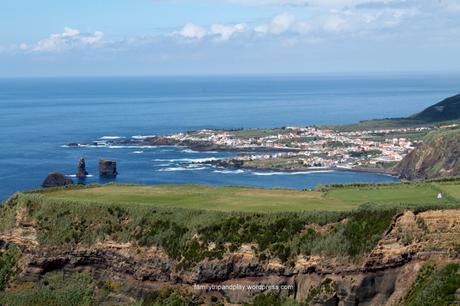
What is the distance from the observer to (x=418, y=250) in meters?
38.2

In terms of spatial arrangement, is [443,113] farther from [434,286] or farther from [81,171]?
[434,286]

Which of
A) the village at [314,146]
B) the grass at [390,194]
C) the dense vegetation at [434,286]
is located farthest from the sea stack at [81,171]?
the dense vegetation at [434,286]

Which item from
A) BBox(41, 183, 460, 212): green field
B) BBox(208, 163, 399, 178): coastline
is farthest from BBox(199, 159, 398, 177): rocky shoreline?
BBox(41, 183, 460, 212): green field

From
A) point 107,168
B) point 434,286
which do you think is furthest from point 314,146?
point 434,286

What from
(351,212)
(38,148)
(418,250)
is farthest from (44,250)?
(38,148)

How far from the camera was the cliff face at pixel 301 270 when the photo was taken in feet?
125

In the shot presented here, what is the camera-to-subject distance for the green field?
147 feet

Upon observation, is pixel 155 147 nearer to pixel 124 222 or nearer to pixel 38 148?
pixel 38 148

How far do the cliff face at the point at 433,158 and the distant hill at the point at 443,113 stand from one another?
194 feet

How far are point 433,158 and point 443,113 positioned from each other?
7268 centimetres

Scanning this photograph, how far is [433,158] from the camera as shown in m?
116

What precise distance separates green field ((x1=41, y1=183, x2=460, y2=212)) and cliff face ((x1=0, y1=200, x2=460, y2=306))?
4083 mm

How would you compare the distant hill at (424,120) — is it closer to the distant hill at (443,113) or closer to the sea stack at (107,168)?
the distant hill at (443,113)

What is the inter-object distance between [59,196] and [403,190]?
886 inches
